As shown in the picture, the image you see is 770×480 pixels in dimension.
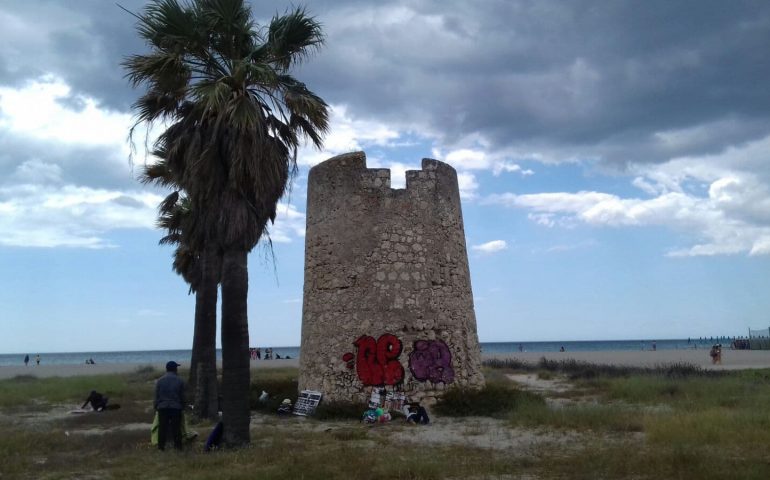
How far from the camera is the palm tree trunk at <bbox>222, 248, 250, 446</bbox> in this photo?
10.6 m

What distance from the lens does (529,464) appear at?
910 centimetres

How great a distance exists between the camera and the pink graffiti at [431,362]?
1498 centimetres

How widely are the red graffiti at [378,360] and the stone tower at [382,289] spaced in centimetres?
2

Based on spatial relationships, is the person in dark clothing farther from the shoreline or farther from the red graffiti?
the shoreline

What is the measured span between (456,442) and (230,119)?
23.3 ft

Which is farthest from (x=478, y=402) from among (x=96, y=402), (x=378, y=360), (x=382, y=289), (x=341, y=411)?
(x=96, y=402)

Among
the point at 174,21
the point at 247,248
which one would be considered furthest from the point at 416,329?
the point at 174,21

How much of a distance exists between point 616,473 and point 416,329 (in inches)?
286

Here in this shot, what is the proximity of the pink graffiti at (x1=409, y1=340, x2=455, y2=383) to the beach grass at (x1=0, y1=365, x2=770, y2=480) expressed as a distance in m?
0.55

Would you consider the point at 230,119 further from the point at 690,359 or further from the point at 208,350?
the point at 690,359

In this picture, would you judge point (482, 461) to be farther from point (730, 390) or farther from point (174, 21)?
point (730, 390)

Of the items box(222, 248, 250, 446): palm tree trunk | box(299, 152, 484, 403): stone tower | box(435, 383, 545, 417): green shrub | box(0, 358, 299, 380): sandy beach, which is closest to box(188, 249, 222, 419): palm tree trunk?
box(299, 152, 484, 403): stone tower

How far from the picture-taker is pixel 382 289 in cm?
1530

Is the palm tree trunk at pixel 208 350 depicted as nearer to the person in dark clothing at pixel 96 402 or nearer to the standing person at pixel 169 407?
the person in dark clothing at pixel 96 402
